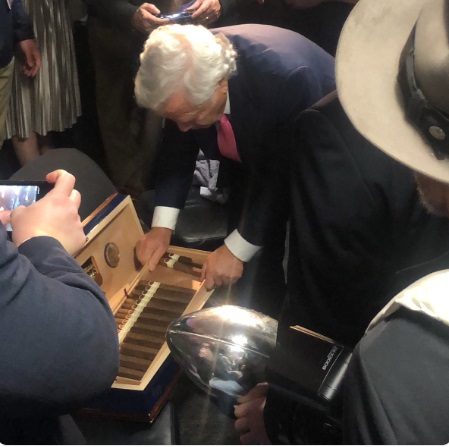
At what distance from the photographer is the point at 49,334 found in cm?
63

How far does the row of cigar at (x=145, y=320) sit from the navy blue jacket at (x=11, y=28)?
0.94 m

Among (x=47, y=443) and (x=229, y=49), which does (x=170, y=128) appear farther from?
(x=47, y=443)

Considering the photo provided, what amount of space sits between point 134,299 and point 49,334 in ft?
2.78

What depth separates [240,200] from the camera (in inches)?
67.9

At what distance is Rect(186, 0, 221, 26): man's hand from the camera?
1792 mm

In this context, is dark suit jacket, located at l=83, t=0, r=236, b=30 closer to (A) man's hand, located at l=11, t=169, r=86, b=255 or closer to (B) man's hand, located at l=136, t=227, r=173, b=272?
(B) man's hand, located at l=136, t=227, r=173, b=272

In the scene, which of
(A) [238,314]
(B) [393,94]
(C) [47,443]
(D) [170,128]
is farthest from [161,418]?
(B) [393,94]

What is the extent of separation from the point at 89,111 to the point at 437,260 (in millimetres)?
1831

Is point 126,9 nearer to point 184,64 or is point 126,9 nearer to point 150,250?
point 184,64

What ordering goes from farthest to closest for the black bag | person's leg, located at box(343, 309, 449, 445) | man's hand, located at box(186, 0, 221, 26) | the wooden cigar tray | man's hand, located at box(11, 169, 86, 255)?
man's hand, located at box(186, 0, 221, 26) < the wooden cigar tray < the black bag < man's hand, located at box(11, 169, 86, 255) < person's leg, located at box(343, 309, 449, 445)

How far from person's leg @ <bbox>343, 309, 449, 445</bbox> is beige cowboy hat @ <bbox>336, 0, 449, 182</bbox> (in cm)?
19

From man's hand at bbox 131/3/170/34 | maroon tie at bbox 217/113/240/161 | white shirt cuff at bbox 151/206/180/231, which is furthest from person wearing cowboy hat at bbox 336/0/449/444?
man's hand at bbox 131/3/170/34

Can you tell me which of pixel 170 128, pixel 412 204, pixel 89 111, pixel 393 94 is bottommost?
pixel 89 111

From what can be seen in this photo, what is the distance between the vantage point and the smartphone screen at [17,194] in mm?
1016
